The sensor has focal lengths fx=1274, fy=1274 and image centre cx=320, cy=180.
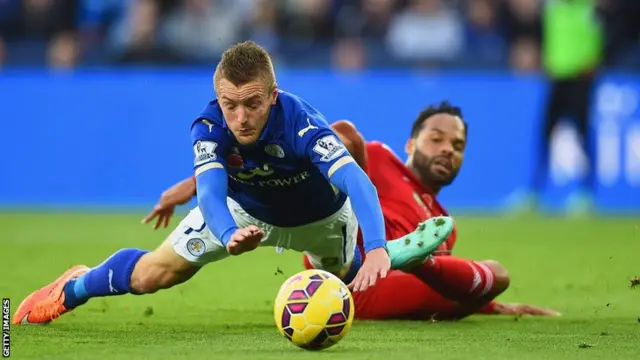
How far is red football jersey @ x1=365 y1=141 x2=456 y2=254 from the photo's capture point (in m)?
7.77

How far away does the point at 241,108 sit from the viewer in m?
6.07

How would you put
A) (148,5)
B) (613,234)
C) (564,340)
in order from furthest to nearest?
1. (148,5)
2. (613,234)
3. (564,340)

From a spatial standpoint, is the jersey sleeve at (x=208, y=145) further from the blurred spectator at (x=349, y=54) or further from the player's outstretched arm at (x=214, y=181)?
the blurred spectator at (x=349, y=54)

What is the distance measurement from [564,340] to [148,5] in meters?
11.7

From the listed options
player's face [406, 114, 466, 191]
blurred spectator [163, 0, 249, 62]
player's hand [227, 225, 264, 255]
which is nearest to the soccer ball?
player's hand [227, 225, 264, 255]

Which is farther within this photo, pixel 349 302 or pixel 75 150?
pixel 75 150

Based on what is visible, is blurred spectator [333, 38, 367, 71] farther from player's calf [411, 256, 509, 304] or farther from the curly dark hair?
player's calf [411, 256, 509, 304]

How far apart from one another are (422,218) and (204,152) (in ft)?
7.14

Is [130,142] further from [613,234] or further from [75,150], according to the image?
[613,234]

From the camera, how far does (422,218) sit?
7.89 metres

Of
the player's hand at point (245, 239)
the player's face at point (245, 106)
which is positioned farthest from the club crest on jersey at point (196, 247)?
the player's hand at point (245, 239)

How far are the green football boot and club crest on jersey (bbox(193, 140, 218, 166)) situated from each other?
109 centimetres

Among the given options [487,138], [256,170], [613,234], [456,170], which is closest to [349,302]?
[256,170]

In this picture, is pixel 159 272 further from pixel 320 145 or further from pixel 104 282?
pixel 320 145
